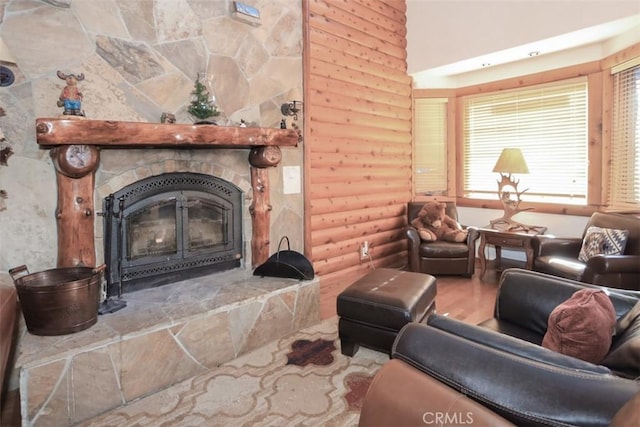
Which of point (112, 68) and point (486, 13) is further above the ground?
point (486, 13)

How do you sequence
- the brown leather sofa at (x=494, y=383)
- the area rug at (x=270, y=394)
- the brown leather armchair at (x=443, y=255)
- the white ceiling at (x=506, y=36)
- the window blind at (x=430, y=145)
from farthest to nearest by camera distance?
the window blind at (x=430, y=145) → the brown leather armchair at (x=443, y=255) → the white ceiling at (x=506, y=36) → the area rug at (x=270, y=394) → the brown leather sofa at (x=494, y=383)

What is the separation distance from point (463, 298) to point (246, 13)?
325 cm

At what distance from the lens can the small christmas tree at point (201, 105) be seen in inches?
116

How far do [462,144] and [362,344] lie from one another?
3.82m

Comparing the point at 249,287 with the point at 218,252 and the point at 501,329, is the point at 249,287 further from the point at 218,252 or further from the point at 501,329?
the point at 501,329

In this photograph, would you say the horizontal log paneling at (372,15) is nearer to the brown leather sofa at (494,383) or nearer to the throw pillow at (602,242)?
the throw pillow at (602,242)

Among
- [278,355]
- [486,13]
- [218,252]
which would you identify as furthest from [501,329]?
[486,13]

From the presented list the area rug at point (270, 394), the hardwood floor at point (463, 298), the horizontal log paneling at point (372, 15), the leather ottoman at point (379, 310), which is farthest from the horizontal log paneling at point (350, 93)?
the area rug at point (270, 394)

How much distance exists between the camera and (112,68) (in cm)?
266

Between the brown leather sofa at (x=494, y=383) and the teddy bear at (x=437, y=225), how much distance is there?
307 centimetres

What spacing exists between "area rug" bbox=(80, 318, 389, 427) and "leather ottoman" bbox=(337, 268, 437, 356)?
0.62 feet

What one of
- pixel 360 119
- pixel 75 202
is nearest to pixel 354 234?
pixel 360 119

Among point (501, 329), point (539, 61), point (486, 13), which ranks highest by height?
point (486, 13)

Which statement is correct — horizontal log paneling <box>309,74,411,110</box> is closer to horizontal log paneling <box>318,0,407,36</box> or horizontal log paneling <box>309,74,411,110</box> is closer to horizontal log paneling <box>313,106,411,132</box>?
horizontal log paneling <box>313,106,411,132</box>
